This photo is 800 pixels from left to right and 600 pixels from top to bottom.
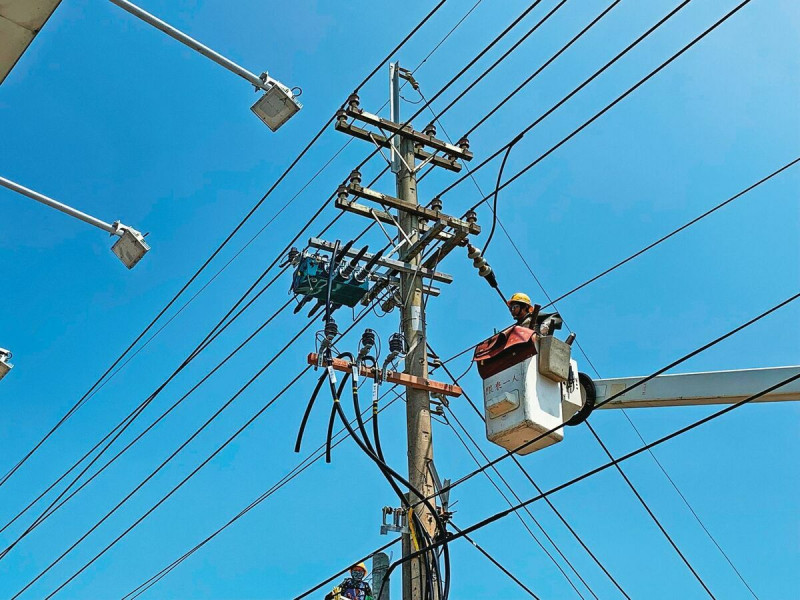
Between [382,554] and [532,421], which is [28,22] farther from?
[382,554]

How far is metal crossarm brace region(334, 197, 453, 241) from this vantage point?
991 cm

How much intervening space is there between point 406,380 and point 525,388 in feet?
6.86

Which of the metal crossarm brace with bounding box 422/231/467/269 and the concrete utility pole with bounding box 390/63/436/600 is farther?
the metal crossarm brace with bounding box 422/231/467/269

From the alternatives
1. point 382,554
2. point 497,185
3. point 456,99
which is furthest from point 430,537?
point 456,99

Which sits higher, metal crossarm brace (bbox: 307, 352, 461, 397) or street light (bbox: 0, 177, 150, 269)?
street light (bbox: 0, 177, 150, 269)

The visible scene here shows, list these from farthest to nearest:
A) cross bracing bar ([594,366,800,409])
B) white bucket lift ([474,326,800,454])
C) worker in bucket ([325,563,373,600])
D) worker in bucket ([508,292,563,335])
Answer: worker in bucket ([325,563,373,600]), worker in bucket ([508,292,563,335]), white bucket lift ([474,326,800,454]), cross bracing bar ([594,366,800,409])

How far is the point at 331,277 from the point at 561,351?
3.11m

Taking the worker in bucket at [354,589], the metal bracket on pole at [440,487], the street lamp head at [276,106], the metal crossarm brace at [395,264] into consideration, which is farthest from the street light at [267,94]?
the worker in bucket at [354,589]

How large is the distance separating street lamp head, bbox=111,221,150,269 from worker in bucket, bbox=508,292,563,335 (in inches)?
162

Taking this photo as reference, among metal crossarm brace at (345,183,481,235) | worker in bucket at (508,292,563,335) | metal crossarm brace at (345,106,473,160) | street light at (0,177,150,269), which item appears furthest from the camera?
metal crossarm brace at (345,106,473,160)

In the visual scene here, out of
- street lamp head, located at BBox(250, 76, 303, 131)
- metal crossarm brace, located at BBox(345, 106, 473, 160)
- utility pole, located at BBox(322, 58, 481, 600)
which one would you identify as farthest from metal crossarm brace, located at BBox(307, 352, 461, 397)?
metal crossarm brace, located at BBox(345, 106, 473, 160)

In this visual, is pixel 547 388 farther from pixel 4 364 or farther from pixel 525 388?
pixel 4 364

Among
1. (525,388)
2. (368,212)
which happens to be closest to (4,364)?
(368,212)

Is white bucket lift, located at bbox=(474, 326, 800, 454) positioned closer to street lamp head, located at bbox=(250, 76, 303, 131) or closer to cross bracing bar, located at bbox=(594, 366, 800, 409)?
cross bracing bar, located at bbox=(594, 366, 800, 409)
